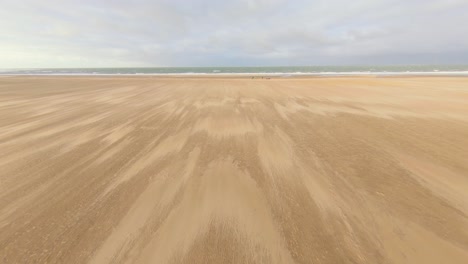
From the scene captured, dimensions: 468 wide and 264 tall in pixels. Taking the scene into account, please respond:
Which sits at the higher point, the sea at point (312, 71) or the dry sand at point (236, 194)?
the sea at point (312, 71)

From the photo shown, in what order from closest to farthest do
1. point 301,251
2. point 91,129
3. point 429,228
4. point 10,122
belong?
point 301,251 < point 429,228 < point 91,129 < point 10,122

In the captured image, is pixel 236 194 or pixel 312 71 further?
pixel 312 71

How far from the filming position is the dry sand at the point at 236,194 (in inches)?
89.8

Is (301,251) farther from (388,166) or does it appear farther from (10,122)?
(10,122)

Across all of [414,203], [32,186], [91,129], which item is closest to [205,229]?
[414,203]

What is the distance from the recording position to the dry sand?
228 cm

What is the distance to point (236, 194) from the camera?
3.29 metres

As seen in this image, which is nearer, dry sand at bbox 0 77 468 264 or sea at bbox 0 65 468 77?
dry sand at bbox 0 77 468 264

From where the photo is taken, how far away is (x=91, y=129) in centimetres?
659

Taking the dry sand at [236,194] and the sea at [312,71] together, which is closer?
the dry sand at [236,194]

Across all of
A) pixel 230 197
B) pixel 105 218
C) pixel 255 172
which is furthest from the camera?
pixel 255 172

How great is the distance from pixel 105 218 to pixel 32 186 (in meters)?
1.99

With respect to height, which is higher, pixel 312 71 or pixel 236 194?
pixel 312 71

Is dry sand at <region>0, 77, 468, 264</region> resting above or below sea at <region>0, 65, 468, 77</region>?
below
